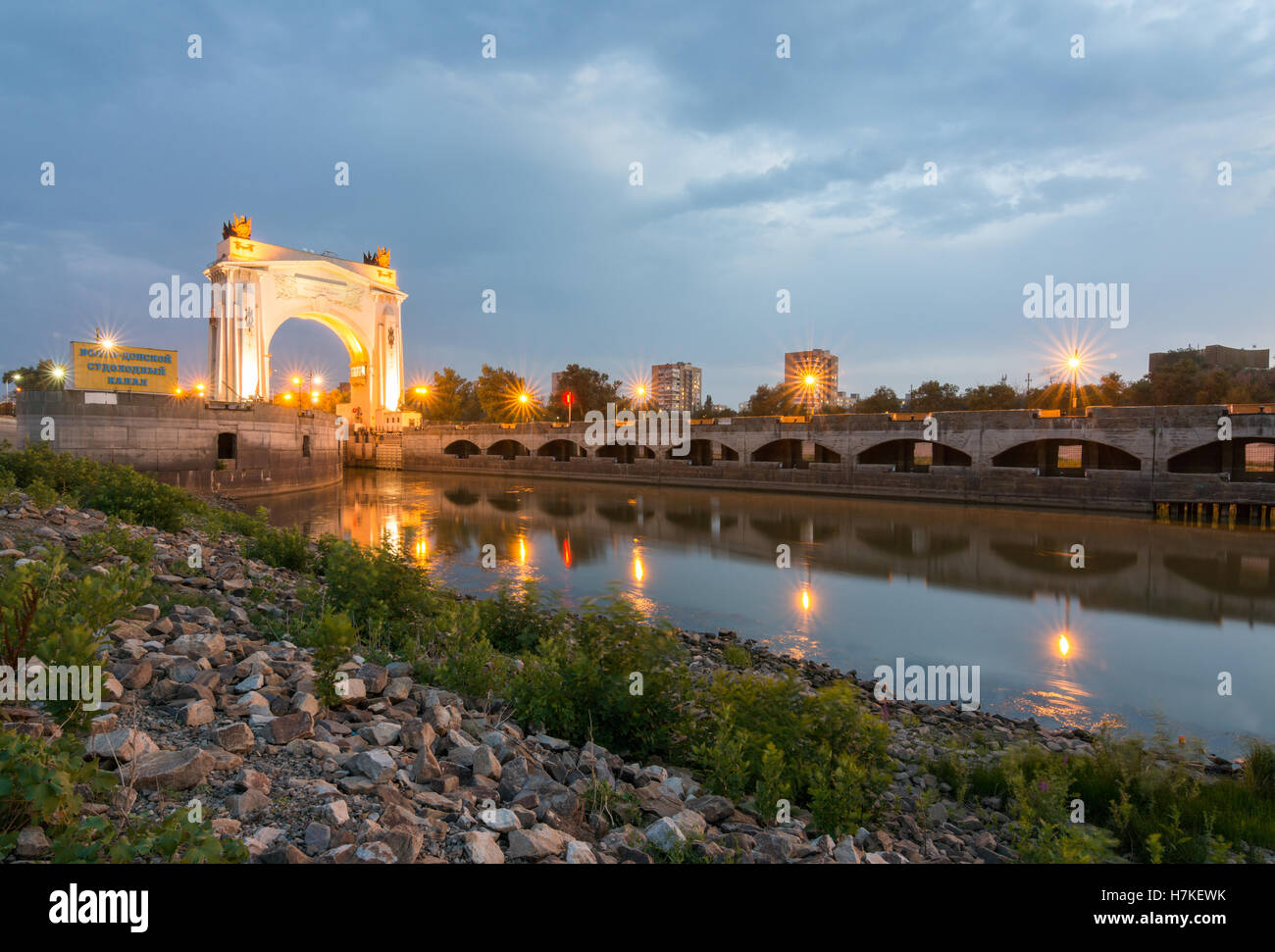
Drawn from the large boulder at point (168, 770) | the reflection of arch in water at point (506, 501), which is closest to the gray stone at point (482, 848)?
the large boulder at point (168, 770)

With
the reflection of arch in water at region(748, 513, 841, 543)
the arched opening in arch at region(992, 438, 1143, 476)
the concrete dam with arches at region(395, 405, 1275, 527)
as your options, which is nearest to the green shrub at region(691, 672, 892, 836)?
the reflection of arch in water at region(748, 513, 841, 543)

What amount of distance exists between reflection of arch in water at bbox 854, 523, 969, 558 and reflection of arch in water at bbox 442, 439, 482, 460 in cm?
4332

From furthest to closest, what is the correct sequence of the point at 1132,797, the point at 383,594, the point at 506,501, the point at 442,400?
the point at 442,400
the point at 506,501
the point at 383,594
the point at 1132,797

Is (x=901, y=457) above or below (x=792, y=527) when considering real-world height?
above

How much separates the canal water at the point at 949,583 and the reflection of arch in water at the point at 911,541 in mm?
112

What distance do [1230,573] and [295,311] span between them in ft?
226

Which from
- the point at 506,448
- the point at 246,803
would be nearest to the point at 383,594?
the point at 246,803

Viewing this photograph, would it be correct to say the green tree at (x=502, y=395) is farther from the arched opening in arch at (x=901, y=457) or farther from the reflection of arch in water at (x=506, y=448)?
the arched opening in arch at (x=901, y=457)

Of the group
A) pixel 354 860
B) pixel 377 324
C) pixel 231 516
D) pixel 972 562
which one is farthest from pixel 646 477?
pixel 354 860

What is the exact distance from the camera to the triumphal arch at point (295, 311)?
5897cm

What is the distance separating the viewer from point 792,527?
27062mm

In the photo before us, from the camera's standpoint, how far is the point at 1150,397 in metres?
54.5

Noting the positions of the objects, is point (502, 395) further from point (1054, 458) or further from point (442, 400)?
point (1054, 458)
